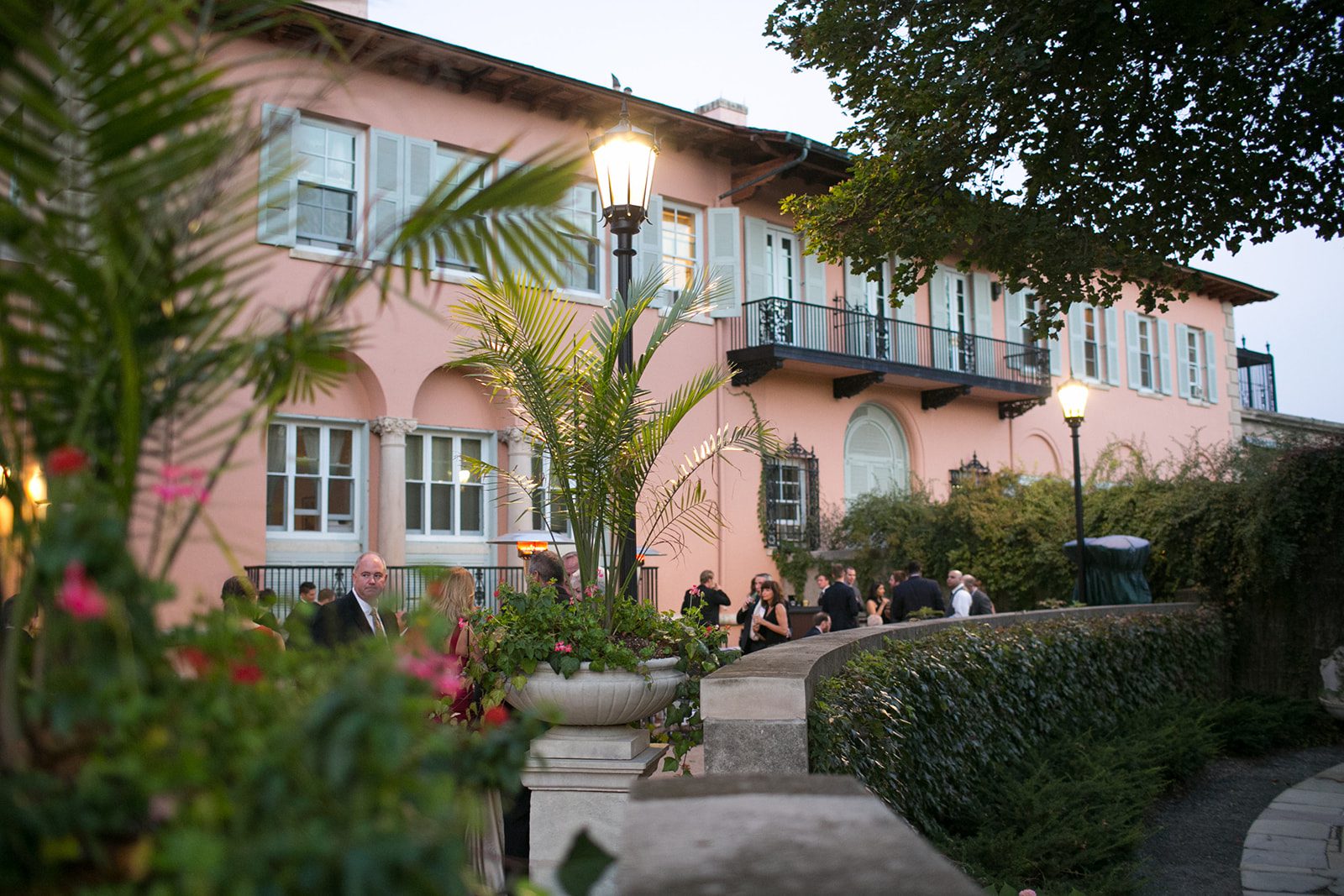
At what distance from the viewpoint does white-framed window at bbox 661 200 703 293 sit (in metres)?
19.7

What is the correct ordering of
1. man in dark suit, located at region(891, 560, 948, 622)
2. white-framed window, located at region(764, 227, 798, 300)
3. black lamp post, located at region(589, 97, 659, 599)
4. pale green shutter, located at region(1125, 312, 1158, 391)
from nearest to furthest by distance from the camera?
black lamp post, located at region(589, 97, 659, 599) < man in dark suit, located at region(891, 560, 948, 622) < white-framed window, located at region(764, 227, 798, 300) < pale green shutter, located at region(1125, 312, 1158, 391)

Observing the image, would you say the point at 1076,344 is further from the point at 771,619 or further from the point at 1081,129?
the point at 1081,129

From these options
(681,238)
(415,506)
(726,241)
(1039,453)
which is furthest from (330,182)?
(1039,453)

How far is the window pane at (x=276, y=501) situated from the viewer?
606 inches

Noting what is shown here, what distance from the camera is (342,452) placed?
53.0 feet

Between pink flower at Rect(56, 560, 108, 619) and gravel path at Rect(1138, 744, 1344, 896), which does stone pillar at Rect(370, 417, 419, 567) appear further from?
pink flower at Rect(56, 560, 108, 619)

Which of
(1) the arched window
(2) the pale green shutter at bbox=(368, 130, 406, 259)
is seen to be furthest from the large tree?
(1) the arched window

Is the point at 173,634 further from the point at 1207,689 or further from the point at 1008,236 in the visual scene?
the point at 1207,689

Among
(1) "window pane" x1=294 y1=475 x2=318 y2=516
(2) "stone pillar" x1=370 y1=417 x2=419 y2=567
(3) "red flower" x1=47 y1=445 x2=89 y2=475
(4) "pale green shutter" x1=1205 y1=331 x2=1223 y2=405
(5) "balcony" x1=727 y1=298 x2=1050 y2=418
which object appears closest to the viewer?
(3) "red flower" x1=47 y1=445 x2=89 y2=475

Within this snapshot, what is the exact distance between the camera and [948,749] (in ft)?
23.9

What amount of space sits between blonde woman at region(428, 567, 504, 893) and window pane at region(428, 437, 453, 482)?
11.1m

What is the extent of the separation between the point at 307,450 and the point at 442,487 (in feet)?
6.85

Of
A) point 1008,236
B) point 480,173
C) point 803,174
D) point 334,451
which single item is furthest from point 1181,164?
point 803,174

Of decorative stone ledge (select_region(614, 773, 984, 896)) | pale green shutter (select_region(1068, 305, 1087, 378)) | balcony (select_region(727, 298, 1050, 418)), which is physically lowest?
decorative stone ledge (select_region(614, 773, 984, 896))
